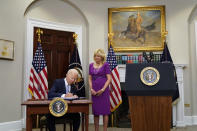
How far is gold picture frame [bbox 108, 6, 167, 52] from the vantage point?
6523 mm

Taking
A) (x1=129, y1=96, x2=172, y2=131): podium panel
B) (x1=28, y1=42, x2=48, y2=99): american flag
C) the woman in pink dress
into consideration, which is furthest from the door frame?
(x1=129, y1=96, x2=172, y2=131): podium panel

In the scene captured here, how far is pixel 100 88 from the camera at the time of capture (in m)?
4.02

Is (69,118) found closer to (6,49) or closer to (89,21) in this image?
(6,49)

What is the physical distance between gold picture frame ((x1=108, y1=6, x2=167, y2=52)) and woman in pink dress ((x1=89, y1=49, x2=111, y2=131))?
103 inches

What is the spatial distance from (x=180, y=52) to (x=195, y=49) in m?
0.44

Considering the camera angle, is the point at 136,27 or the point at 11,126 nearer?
the point at 11,126

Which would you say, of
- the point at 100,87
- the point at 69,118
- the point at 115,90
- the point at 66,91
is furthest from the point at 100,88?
the point at 115,90

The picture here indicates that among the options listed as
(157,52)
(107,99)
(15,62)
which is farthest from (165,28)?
(15,62)

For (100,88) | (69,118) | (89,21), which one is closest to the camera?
(69,118)

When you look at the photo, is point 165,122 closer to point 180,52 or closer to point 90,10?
point 180,52

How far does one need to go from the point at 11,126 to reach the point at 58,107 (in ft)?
8.60

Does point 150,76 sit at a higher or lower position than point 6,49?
lower

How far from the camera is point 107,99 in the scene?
4023mm

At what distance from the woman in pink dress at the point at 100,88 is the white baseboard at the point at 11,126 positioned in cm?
218
